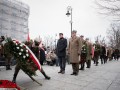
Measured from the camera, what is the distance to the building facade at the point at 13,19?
84.7 ft

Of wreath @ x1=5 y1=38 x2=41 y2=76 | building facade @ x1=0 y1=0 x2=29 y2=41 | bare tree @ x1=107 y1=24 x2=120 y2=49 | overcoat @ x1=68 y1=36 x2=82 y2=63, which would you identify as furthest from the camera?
bare tree @ x1=107 y1=24 x2=120 y2=49

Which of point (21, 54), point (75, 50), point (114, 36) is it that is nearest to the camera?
point (21, 54)

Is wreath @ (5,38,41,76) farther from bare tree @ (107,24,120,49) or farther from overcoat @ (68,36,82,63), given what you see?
bare tree @ (107,24,120,49)

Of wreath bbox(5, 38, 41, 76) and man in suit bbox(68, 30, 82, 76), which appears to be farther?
man in suit bbox(68, 30, 82, 76)

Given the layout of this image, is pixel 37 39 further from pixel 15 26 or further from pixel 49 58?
pixel 15 26

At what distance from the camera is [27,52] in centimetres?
945

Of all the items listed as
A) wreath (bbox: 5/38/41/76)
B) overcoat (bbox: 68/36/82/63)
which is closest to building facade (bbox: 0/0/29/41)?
overcoat (bbox: 68/36/82/63)

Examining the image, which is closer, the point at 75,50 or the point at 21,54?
the point at 21,54

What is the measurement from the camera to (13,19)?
91.9 feet

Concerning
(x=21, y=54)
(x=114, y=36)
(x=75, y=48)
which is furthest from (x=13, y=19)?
(x=114, y=36)

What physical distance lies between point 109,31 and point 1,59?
230 feet

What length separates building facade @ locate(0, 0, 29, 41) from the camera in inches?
1017

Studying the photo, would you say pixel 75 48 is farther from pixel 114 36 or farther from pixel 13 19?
pixel 114 36

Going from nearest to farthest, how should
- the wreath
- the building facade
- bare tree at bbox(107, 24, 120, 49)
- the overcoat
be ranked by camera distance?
the wreath, the overcoat, the building facade, bare tree at bbox(107, 24, 120, 49)
